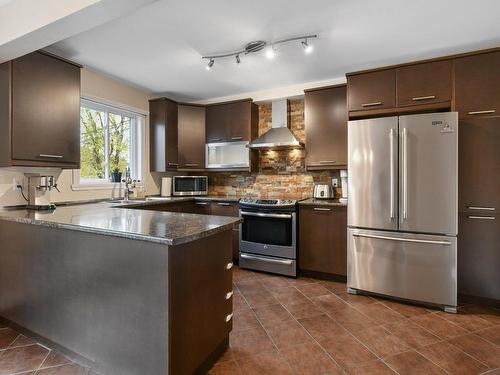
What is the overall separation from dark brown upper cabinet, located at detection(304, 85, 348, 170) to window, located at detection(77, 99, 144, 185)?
2.42 metres

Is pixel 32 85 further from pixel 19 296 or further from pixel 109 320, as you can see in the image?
pixel 109 320

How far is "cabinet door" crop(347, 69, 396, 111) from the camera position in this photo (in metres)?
2.89

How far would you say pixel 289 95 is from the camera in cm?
391

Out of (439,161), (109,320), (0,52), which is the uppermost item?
(0,52)

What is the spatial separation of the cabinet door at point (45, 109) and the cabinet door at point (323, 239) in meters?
2.62

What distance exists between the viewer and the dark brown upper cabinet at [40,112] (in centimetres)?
229

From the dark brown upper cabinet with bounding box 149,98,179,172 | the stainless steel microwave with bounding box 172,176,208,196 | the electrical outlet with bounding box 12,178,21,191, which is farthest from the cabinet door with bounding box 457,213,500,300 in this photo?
the electrical outlet with bounding box 12,178,21,191

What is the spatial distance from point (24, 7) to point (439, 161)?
3.41 m

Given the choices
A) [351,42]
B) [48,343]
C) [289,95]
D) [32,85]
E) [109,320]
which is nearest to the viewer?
[109,320]

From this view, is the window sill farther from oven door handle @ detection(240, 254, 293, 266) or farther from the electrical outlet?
oven door handle @ detection(240, 254, 293, 266)

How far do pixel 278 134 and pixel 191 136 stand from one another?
1.38 m

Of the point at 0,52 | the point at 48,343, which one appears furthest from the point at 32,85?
the point at 48,343

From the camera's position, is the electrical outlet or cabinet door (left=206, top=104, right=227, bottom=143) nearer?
the electrical outlet

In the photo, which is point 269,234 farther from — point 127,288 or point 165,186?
point 127,288
